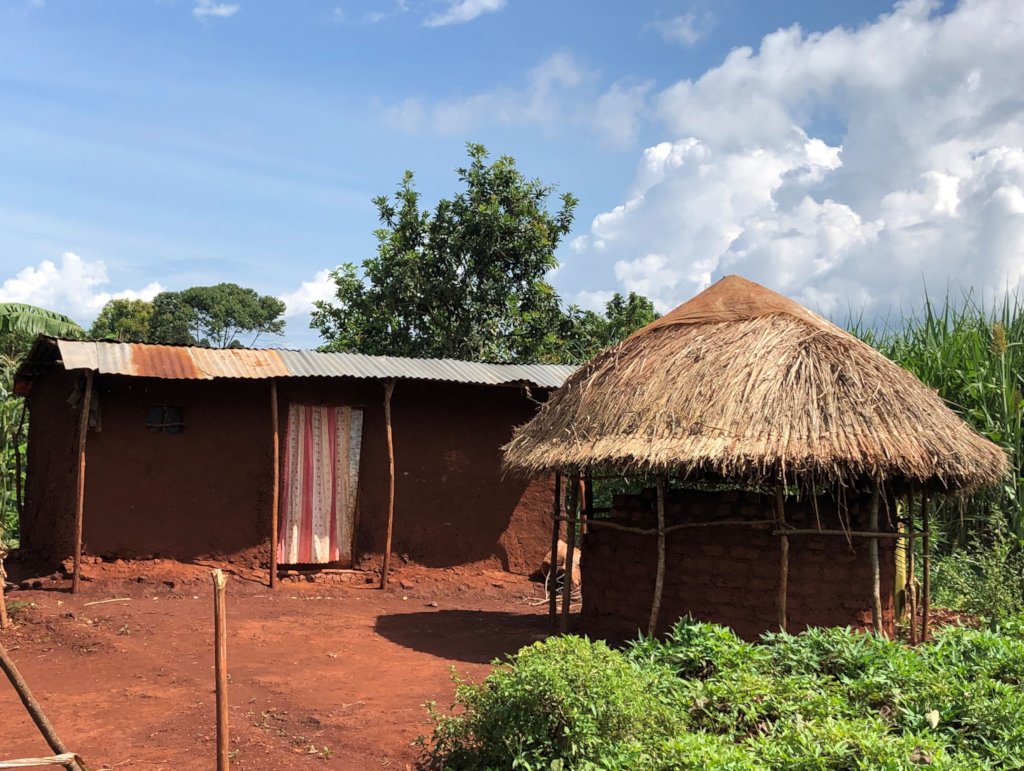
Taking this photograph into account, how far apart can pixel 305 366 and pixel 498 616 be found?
338 cm

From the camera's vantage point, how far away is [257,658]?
7277 mm

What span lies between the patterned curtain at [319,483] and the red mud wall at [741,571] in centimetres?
374

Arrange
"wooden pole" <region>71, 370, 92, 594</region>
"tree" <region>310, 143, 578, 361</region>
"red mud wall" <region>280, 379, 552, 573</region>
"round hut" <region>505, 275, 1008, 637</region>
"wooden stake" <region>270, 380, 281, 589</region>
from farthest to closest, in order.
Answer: "tree" <region>310, 143, 578, 361</region> < "red mud wall" <region>280, 379, 552, 573</region> < "wooden stake" <region>270, 380, 281, 589</region> < "wooden pole" <region>71, 370, 92, 594</region> < "round hut" <region>505, 275, 1008, 637</region>

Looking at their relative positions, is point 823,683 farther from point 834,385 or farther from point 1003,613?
point 1003,613

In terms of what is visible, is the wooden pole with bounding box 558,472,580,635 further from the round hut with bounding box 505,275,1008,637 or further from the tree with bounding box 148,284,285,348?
the tree with bounding box 148,284,285,348

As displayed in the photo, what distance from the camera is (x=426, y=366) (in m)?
10.8

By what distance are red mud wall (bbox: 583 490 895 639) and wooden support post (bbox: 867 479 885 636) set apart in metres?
0.09

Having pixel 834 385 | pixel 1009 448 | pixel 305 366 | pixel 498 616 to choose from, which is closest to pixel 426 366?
pixel 305 366

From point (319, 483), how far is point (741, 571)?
5.14 meters

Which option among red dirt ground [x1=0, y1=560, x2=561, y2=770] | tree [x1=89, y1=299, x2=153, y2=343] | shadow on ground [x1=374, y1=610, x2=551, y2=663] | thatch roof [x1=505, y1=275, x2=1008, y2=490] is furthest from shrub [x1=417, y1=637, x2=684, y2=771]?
tree [x1=89, y1=299, x2=153, y2=343]

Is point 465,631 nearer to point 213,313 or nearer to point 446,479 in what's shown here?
point 446,479

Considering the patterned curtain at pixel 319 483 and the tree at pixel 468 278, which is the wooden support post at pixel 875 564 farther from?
the tree at pixel 468 278

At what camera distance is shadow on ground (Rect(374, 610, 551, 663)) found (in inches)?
303

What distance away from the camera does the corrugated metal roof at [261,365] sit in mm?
9031
